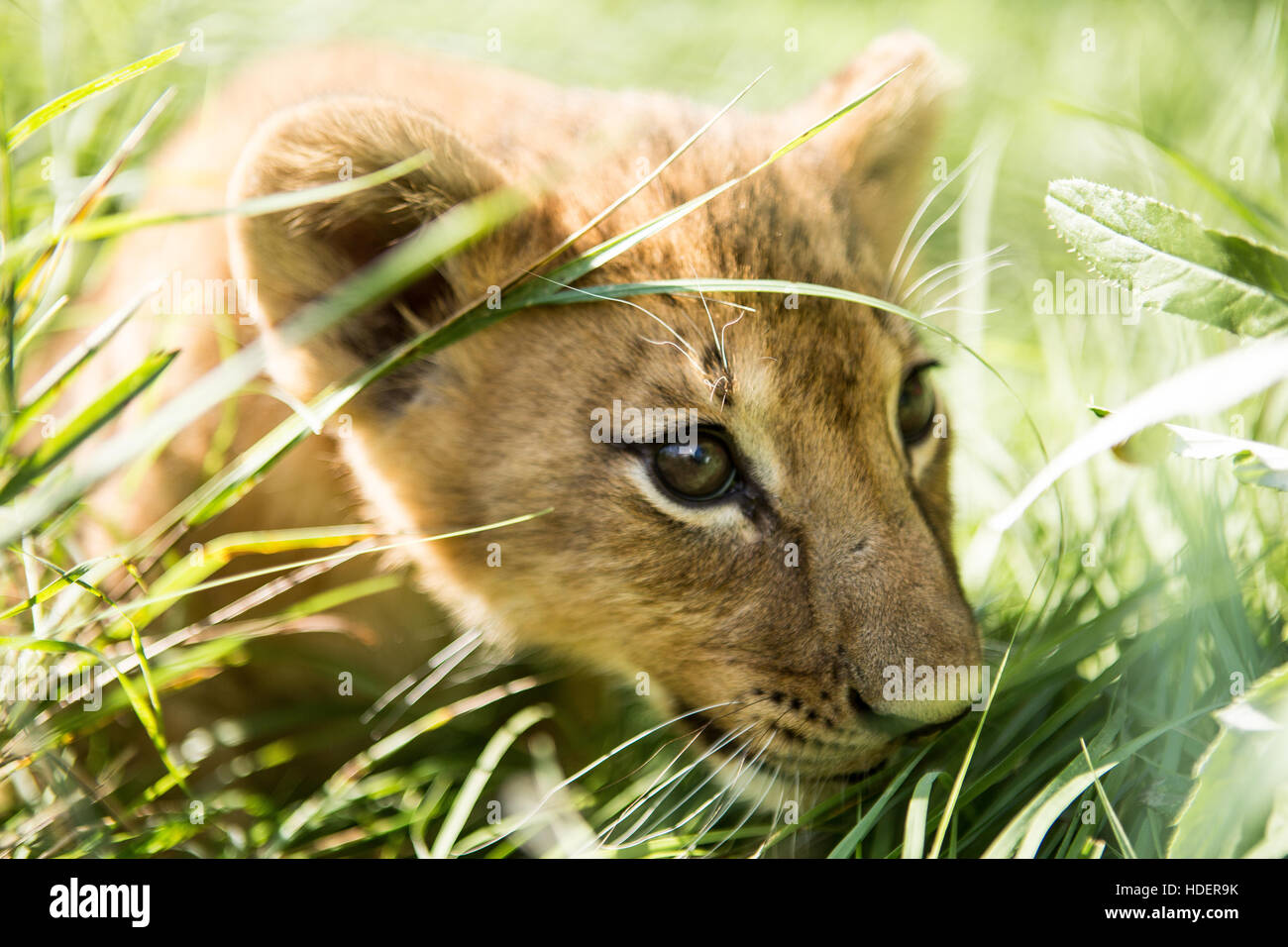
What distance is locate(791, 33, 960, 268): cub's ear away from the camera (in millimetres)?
3127

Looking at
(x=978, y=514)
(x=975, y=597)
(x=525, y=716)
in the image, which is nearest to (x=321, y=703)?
(x=525, y=716)

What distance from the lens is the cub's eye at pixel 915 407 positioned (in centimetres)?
275

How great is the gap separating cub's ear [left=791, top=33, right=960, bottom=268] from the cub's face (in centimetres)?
46

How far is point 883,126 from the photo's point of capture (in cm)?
319

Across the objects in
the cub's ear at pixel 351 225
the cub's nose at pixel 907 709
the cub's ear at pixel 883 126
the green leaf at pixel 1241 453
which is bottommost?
the cub's nose at pixel 907 709

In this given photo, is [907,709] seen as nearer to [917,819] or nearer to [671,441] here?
[917,819]

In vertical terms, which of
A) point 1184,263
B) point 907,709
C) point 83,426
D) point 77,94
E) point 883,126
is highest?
point 883,126

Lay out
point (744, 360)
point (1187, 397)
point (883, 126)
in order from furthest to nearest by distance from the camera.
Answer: point (883, 126) → point (744, 360) → point (1187, 397)

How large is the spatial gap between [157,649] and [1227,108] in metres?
4.77

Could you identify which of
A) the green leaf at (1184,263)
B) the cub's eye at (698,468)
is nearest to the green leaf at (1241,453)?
the green leaf at (1184,263)

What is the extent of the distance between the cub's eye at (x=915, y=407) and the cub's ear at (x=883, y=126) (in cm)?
44

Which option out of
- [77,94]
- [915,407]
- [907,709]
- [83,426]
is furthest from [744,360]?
[77,94]

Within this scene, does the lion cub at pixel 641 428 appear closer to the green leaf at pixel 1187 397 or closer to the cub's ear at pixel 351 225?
the cub's ear at pixel 351 225

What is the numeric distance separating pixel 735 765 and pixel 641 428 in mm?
852
